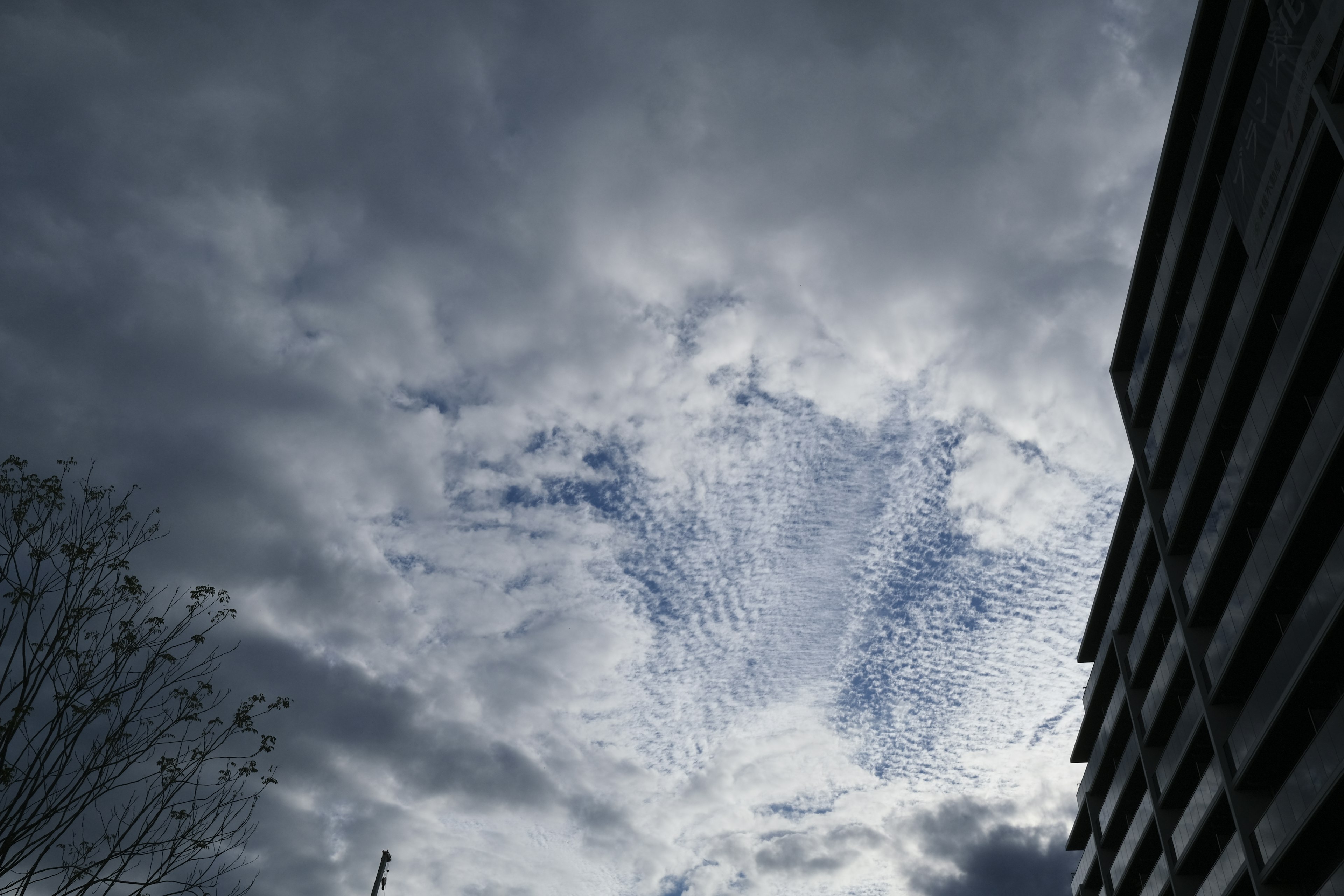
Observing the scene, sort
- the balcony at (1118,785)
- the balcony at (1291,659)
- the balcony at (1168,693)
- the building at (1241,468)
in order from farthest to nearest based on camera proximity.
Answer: the balcony at (1118,785) < the balcony at (1168,693) < the building at (1241,468) < the balcony at (1291,659)

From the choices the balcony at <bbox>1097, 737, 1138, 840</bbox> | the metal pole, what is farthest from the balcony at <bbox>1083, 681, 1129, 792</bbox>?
the metal pole

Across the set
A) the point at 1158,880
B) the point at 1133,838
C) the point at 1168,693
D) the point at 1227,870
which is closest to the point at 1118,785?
the point at 1133,838

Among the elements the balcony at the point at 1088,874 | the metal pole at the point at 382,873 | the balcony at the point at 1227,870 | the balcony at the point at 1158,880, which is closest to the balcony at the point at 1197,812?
the balcony at the point at 1227,870

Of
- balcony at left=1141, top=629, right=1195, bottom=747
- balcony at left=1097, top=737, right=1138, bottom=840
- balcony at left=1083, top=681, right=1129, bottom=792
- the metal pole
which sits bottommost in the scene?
the metal pole

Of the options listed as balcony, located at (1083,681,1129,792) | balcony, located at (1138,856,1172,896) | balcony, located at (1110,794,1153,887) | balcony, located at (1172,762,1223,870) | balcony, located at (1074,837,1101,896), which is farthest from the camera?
balcony, located at (1074,837,1101,896)

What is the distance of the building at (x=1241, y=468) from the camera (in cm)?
2488

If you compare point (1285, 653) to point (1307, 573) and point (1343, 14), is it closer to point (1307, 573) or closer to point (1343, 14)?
point (1307, 573)

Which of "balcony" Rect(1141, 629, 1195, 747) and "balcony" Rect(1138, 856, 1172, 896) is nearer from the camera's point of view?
"balcony" Rect(1141, 629, 1195, 747)

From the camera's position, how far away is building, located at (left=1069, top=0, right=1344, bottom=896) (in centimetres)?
2488

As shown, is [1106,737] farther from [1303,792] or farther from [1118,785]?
[1303,792]

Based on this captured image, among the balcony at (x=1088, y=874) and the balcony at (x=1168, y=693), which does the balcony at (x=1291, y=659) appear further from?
the balcony at (x=1088, y=874)

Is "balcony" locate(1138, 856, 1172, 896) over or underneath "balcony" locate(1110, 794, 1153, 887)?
underneath

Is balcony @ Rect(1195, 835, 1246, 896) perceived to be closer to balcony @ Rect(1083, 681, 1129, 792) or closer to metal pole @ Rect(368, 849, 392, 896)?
balcony @ Rect(1083, 681, 1129, 792)

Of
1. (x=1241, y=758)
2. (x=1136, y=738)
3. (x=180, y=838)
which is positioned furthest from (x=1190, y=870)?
(x=180, y=838)
